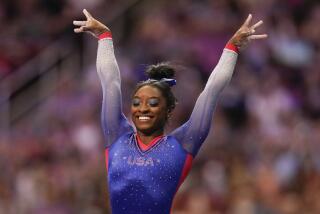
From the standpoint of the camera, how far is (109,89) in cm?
650

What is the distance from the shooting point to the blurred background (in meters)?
10.5

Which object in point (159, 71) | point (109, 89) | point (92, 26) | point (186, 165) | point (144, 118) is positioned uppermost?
point (92, 26)

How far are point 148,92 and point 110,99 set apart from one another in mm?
283

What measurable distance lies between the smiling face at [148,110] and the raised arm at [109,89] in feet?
0.47

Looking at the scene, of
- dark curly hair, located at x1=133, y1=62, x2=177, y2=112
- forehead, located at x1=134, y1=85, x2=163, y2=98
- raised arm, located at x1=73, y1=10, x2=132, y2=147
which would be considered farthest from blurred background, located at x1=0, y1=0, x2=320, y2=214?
forehead, located at x1=134, y1=85, x2=163, y2=98

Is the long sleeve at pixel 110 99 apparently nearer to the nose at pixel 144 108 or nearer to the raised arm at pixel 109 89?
the raised arm at pixel 109 89

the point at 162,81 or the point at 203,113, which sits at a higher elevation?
the point at 162,81

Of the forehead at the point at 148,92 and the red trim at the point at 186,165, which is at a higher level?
the forehead at the point at 148,92

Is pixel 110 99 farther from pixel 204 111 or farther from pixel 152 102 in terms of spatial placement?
pixel 204 111

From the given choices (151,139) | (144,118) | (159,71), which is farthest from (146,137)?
(159,71)

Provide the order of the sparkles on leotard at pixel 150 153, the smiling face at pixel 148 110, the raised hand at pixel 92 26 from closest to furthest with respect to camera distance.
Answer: the sparkles on leotard at pixel 150 153 < the smiling face at pixel 148 110 < the raised hand at pixel 92 26

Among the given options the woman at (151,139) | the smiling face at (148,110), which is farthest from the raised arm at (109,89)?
the smiling face at (148,110)

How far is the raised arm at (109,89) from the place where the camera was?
646 cm

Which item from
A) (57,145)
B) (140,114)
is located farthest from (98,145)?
(140,114)
